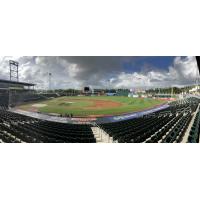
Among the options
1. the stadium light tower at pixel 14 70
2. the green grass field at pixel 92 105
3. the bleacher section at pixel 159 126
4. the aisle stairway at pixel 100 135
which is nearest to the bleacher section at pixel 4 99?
the green grass field at pixel 92 105

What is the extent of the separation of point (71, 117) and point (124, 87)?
7.41ft

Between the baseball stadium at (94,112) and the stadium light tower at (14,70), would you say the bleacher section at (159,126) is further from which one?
the stadium light tower at (14,70)

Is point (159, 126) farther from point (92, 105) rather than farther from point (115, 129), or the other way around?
point (92, 105)

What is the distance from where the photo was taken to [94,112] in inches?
250

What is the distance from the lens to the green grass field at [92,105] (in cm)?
641

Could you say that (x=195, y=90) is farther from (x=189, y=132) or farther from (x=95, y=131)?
(x=95, y=131)

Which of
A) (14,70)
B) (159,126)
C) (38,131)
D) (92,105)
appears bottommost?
(38,131)

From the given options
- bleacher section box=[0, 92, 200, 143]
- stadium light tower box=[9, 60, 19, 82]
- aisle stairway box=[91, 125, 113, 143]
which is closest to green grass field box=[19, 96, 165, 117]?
bleacher section box=[0, 92, 200, 143]

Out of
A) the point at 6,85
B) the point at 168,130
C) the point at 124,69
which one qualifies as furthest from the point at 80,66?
the point at 168,130

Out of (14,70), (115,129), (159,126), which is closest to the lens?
(14,70)

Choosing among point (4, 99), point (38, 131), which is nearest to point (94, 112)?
point (38, 131)

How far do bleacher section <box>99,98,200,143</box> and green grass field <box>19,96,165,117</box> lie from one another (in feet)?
1.55

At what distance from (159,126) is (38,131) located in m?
4.34

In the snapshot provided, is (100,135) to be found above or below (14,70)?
below
